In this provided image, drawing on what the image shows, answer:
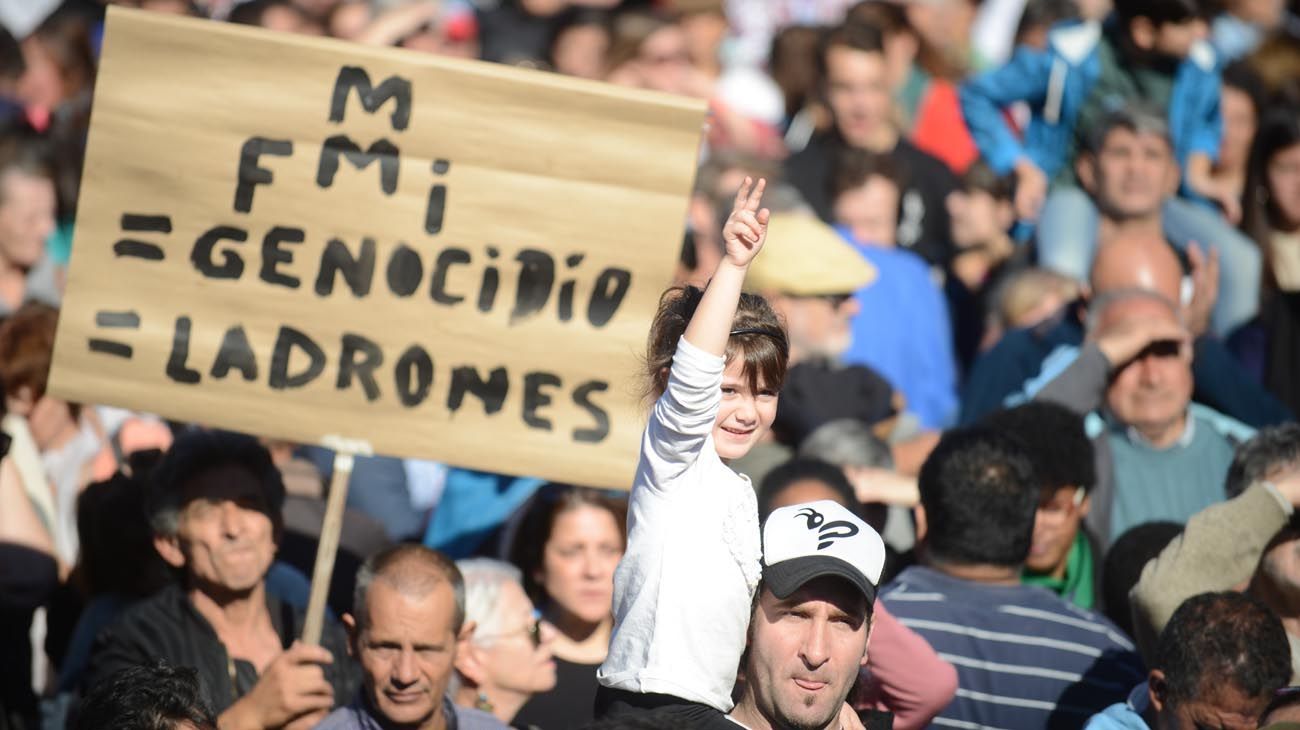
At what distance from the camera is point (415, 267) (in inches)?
253

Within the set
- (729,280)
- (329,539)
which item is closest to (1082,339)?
(329,539)

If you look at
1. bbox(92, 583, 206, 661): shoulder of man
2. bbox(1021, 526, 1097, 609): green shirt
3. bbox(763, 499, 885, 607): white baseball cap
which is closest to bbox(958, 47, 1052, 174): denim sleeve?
bbox(1021, 526, 1097, 609): green shirt

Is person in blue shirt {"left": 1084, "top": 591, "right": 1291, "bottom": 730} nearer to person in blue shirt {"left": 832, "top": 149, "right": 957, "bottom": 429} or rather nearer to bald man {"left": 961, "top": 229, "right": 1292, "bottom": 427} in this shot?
bald man {"left": 961, "top": 229, "right": 1292, "bottom": 427}

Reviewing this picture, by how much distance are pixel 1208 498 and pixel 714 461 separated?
11.5 ft

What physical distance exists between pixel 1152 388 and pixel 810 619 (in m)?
3.47

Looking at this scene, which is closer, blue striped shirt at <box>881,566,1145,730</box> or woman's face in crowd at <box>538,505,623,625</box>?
blue striped shirt at <box>881,566,1145,730</box>

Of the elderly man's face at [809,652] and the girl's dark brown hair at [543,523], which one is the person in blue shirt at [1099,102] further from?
the elderly man's face at [809,652]

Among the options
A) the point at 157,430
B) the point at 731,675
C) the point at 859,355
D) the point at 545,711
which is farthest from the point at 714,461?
the point at 859,355

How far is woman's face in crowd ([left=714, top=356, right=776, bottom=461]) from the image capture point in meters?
4.59

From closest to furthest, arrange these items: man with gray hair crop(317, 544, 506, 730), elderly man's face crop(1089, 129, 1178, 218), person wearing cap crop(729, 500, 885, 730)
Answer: person wearing cap crop(729, 500, 885, 730) < man with gray hair crop(317, 544, 506, 730) < elderly man's face crop(1089, 129, 1178, 218)

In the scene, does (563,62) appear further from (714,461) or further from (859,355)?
(714,461)

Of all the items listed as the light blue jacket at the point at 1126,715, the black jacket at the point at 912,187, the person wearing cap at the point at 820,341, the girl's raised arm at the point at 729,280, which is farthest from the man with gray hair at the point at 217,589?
the black jacket at the point at 912,187

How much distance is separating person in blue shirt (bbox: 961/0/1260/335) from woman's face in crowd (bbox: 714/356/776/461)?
5268 mm

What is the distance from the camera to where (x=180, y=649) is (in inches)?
236
